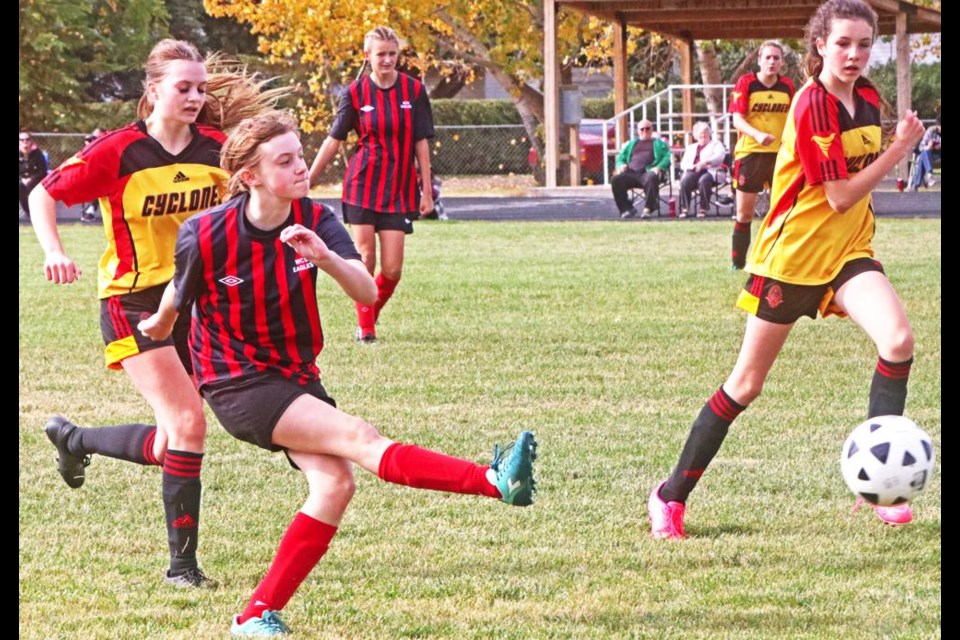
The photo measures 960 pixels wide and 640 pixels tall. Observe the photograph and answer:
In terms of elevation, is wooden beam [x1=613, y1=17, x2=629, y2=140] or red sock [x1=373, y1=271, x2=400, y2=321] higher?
wooden beam [x1=613, y1=17, x2=629, y2=140]

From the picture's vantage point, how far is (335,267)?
450cm

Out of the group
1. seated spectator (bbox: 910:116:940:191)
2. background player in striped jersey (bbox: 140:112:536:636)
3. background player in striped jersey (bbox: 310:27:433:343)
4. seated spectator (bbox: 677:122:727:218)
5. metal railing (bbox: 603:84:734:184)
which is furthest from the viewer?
seated spectator (bbox: 910:116:940:191)

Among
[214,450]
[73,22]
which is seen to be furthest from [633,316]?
[73,22]

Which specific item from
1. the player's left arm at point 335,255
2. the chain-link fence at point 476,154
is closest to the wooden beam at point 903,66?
the chain-link fence at point 476,154

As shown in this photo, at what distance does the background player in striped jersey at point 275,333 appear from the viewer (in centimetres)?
463

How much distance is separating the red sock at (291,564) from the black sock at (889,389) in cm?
232

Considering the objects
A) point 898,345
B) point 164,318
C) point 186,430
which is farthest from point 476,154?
point 164,318

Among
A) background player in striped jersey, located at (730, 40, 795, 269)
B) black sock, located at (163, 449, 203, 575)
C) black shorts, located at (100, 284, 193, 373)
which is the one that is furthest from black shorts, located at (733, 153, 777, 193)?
black sock, located at (163, 449, 203, 575)

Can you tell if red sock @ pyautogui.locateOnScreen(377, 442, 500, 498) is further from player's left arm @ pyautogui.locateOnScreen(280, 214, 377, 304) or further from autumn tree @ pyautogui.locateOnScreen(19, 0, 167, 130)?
autumn tree @ pyautogui.locateOnScreen(19, 0, 167, 130)

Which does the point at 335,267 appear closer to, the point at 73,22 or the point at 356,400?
the point at 356,400

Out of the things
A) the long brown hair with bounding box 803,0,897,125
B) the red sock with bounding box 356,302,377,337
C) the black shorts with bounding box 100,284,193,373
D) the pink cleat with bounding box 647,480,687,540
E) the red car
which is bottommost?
the pink cleat with bounding box 647,480,687,540

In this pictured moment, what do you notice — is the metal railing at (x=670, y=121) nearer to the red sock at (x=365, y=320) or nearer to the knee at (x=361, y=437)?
the red sock at (x=365, y=320)

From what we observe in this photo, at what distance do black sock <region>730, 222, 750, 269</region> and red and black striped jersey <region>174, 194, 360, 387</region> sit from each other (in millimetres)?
10582

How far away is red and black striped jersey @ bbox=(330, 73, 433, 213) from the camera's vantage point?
1106 centimetres
